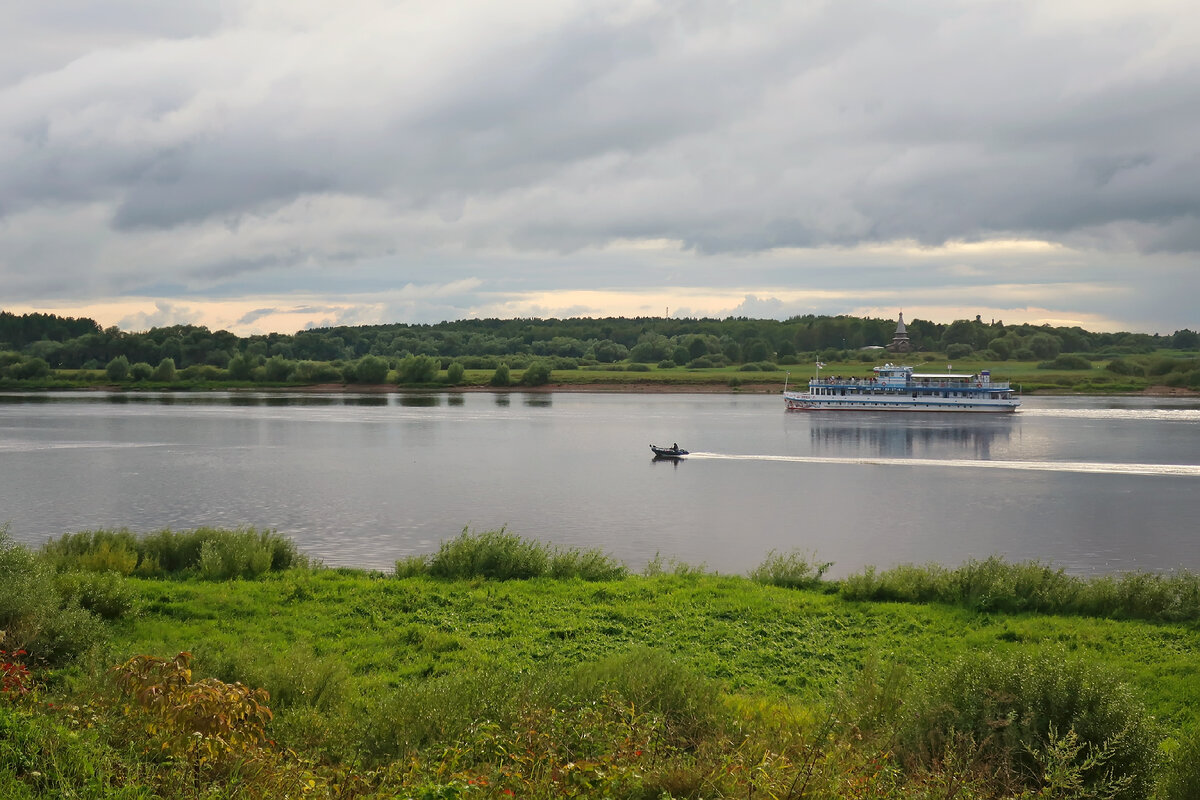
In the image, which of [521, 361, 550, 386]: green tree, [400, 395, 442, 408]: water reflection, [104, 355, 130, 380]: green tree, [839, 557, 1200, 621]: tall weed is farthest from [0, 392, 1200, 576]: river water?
[104, 355, 130, 380]: green tree

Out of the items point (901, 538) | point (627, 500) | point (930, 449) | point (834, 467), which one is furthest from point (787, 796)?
point (930, 449)

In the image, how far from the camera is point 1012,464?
47.2m

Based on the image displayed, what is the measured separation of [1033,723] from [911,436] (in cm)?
5972

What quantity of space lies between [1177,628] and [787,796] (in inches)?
376

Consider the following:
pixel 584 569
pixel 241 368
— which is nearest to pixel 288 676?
pixel 584 569

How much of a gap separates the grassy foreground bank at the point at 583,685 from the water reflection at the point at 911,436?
40832mm

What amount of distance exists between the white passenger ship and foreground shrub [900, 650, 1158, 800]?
83167mm

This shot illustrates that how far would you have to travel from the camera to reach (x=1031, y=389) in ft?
379

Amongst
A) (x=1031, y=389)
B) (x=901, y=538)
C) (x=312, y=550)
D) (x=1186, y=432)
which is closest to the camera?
(x=312, y=550)

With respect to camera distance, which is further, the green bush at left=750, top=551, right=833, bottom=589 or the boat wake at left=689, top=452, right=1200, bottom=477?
the boat wake at left=689, top=452, right=1200, bottom=477

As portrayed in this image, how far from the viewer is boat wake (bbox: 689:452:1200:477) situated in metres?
43.6

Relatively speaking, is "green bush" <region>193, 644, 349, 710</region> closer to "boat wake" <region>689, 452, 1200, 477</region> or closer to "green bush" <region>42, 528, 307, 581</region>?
"green bush" <region>42, 528, 307, 581</region>

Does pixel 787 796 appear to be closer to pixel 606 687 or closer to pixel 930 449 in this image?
pixel 606 687

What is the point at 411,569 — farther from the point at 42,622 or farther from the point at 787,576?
the point at 42,622
